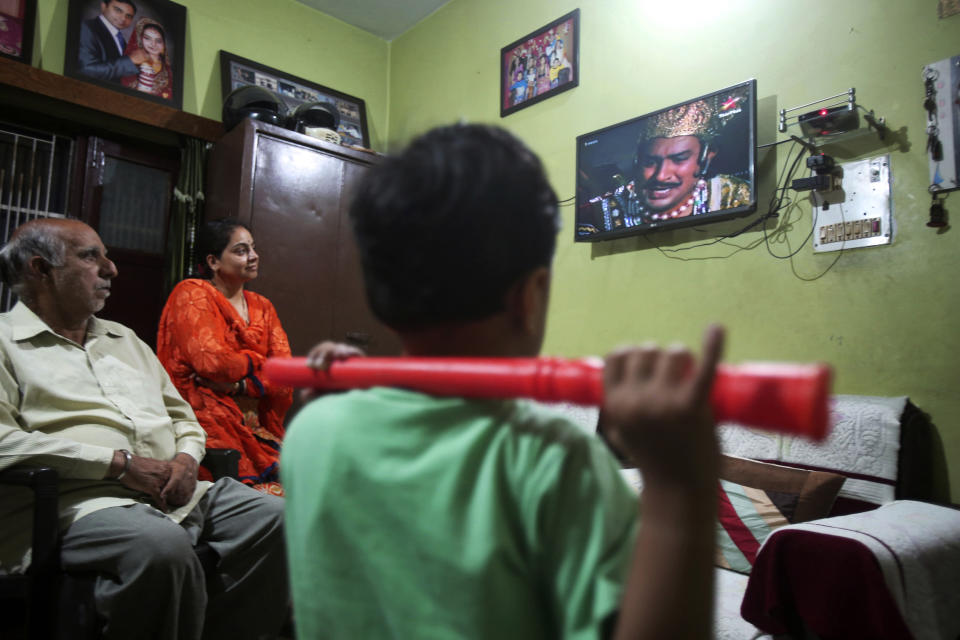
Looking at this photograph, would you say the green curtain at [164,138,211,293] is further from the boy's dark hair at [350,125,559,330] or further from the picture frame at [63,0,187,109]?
the boy's dark hair at [350,125,559,330]

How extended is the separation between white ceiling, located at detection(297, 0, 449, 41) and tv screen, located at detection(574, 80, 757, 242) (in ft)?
6.35

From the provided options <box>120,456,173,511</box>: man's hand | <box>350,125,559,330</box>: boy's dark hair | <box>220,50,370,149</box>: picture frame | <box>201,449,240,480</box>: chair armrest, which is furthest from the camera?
<box>220,50,370,149</box>: picture frame

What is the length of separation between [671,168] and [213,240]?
6.36 feet

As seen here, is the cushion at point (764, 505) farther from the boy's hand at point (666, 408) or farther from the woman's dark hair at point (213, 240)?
the woman's dark hair at point (213, 240)

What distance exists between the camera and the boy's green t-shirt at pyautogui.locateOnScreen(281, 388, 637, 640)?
0.42 m

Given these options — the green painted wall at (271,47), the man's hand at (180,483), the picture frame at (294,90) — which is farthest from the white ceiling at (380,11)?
the man's hand at (180,483)

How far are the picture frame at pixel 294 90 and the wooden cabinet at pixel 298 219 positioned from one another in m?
0.48

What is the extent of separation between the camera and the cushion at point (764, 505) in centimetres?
168

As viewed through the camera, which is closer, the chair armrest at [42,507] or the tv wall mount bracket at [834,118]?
the chair armrest at [42,507]

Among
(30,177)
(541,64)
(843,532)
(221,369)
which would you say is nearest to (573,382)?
(843,532)

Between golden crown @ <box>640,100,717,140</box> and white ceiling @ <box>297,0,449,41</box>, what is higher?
white ceiling @ <box>297,0,449,41</box>

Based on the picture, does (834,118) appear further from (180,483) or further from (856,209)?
(180,483)

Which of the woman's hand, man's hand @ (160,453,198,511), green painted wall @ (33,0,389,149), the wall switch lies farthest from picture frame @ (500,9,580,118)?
man's hand @ (160,453,198,511)

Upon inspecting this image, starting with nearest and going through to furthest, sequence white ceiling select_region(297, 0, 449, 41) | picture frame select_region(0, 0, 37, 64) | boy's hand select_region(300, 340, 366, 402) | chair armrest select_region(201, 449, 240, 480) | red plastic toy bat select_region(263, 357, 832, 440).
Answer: red plastic toy bat select_region(263, 357, 832, 440) → boy's hand select_region(300, 340, 366, 402) → chair armrest select_region(201, 449, 240, 480) → picture frame select_region(0, 0, 37, 64) → white ceiling select_region(297, 0, 449, 41)
